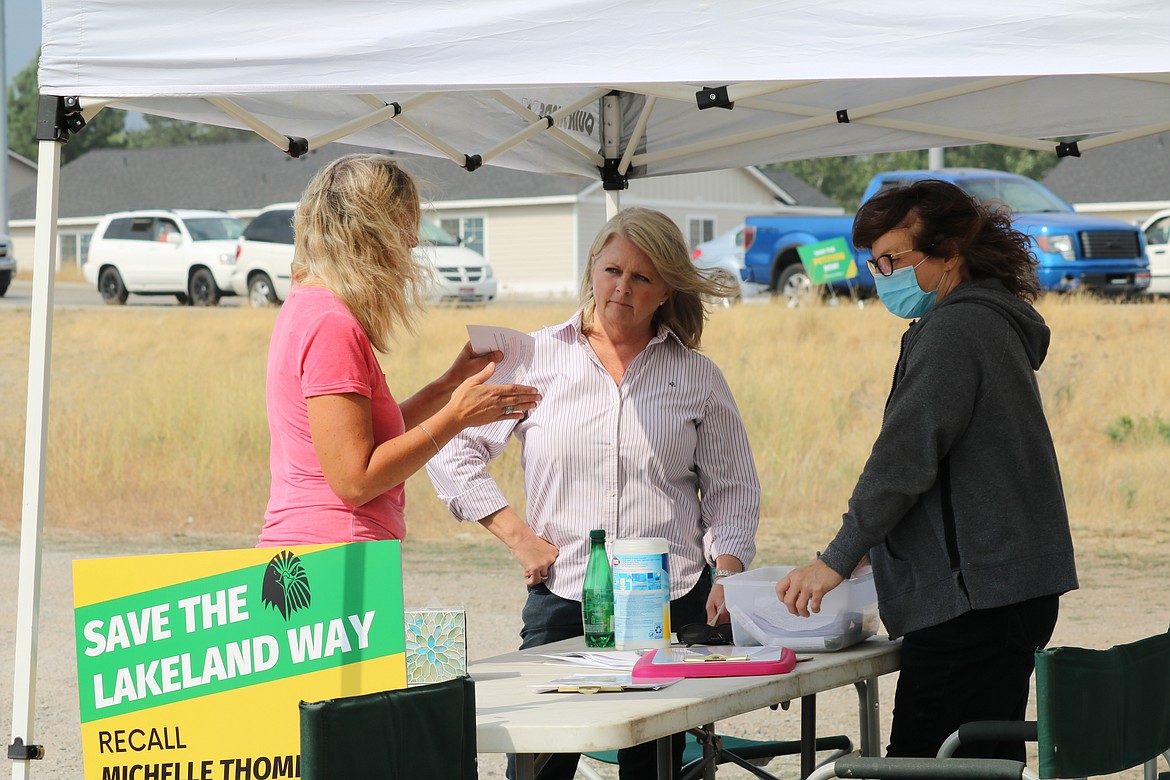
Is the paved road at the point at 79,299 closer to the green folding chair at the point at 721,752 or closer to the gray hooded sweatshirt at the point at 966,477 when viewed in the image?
the green folding chair at the point at 721,752

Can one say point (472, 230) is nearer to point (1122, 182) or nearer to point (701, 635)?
point (1122, 182)

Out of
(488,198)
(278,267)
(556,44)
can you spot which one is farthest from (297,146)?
(488,198)

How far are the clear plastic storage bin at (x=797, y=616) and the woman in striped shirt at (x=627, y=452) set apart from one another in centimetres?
32

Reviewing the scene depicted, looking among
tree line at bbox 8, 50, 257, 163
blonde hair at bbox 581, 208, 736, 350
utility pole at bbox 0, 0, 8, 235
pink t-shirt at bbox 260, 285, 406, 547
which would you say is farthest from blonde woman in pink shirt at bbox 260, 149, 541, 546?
tree line at bbox 8, 50, 257, 163

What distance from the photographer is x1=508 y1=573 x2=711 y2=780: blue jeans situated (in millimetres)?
3564

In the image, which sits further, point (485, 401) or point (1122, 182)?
point (1122, 182)

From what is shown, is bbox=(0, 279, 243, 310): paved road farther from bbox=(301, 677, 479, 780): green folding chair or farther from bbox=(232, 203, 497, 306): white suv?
bbox=(301, 677, 479, 780): green folding chair

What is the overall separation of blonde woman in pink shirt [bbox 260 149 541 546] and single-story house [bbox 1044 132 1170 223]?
35.6m

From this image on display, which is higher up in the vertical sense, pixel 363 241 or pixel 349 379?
pixel 363 241

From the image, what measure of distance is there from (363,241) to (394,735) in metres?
1.15

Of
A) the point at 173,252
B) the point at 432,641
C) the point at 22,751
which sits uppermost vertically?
the point at 173,252

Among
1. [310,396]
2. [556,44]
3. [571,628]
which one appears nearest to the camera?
[556,44]

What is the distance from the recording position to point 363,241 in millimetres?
2951

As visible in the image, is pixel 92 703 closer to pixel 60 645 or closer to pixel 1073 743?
pixel 1073 743
